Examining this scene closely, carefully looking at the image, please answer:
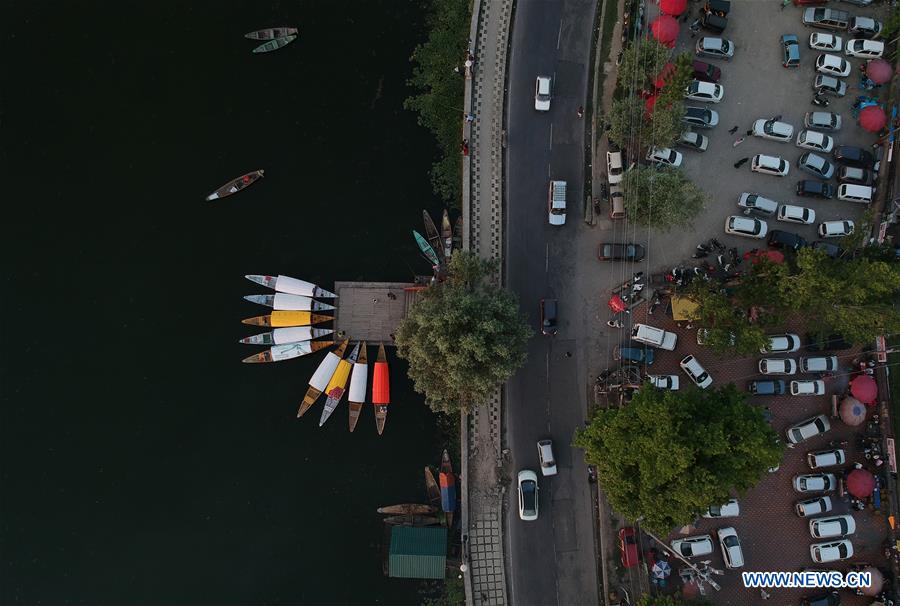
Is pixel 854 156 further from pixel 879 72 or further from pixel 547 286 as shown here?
pixel 547 286

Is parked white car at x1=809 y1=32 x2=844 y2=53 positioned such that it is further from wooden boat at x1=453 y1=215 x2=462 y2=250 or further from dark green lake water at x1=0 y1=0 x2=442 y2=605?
dark green lake water at x1=0 y1=0 x2=442 y2=605

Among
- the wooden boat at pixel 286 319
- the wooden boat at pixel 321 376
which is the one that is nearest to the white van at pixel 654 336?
the wooden boat at pixel 321 376

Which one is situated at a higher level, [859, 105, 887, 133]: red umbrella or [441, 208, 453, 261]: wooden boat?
[859, 105, 887, 133]: red umbrella

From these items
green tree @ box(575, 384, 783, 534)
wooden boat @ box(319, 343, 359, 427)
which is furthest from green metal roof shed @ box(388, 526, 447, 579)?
green tree @ box(575, 384, 783, 534)

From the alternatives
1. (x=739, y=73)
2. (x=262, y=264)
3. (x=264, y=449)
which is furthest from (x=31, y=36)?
(x=739, y=73)

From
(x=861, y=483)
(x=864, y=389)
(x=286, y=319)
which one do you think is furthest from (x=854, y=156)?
(x=286, y=319)

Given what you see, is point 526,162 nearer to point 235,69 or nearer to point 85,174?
point 235,69

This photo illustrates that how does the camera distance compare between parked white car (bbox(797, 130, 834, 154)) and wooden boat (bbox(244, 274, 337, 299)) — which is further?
wooden boat (bbox(244, 274, 337, 299))
